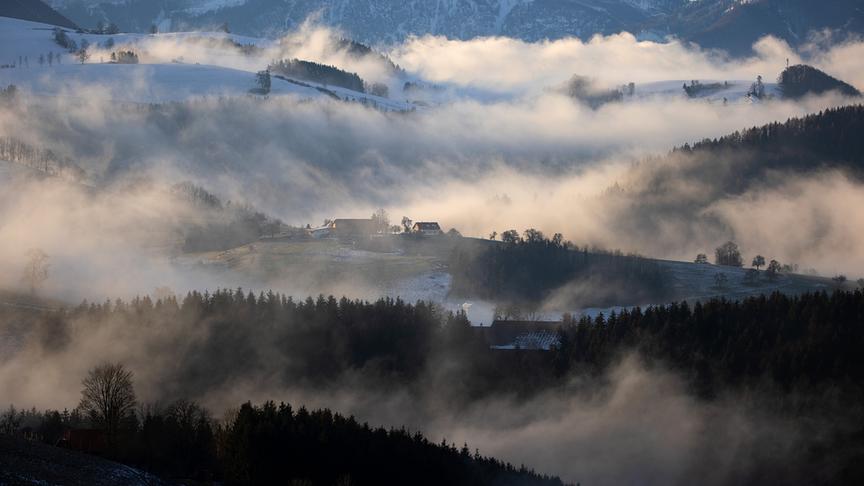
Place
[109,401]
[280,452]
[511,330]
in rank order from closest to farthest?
[280,452], [109,401], [511,330]

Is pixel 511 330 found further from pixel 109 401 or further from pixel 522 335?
pixel 109 401

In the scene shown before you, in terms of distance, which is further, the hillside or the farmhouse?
the farmhouse

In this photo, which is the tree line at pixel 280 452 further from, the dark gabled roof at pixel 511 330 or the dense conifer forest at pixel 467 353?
the dark gabled roof at pixel 511 330

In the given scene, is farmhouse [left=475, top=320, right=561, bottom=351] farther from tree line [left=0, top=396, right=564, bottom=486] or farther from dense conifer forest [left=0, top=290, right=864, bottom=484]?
tree line [left=0, top=396, right=564, bottom=486]

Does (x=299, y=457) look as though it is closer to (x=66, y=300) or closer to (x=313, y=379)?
(x=313, y=379)

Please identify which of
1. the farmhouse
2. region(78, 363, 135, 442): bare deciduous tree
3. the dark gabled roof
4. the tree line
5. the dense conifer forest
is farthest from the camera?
the dark gabled roof

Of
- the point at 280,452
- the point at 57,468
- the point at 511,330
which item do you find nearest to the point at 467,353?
the point at 511,330

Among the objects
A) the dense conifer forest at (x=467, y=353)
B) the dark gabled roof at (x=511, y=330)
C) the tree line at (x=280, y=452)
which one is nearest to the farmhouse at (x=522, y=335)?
the dark gabled roof at (x=511, y=330)

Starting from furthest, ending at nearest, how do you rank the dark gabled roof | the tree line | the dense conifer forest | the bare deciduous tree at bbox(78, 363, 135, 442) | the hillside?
the dark gabled roof < the dense conifer forest < the bare deciduous tree at bbox(78, 363, 135, 442) < the tree line < the hillside

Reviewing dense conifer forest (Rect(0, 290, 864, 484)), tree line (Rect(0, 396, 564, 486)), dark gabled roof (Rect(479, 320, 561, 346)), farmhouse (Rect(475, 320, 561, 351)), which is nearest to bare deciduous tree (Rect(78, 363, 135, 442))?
tree line (Rect(0, 396, 564, 486))
